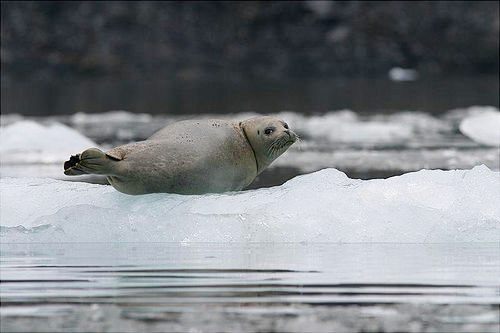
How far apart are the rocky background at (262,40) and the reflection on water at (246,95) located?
704 millimetres

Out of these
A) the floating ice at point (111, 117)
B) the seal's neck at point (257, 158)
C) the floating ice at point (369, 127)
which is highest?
the floating ice at point (111, 117)

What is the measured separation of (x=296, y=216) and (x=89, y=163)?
0.93 metres

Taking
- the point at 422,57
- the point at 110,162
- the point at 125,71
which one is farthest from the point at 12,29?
the point at 110,162

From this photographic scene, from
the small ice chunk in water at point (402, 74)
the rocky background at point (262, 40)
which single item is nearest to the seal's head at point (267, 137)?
the small ice chunk in water at point (402, 74)

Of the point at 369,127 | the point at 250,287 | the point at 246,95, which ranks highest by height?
the point at 246,95

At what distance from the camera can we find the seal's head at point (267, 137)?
22.1ft

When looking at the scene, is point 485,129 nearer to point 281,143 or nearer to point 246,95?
point 281,143

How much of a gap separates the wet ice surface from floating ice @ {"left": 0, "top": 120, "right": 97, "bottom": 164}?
611 centimetres

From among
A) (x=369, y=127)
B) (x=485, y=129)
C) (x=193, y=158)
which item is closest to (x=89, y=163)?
(x=193, y=158)

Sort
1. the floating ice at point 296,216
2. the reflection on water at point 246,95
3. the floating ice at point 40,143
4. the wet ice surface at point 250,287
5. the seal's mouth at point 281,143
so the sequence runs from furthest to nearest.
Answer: the reflection on water at point 246,95, the floating ice at point 40,143, the seal's mouth at point 281,143, the floating ice at point 296,216, the wet ice surface at point 250,287

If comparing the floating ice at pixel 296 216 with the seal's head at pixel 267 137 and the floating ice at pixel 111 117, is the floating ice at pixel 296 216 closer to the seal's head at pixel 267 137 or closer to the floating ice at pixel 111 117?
the seal's head at pixel 267 137

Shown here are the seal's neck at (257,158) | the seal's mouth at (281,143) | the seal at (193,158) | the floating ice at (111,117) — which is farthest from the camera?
the floating ice at (111,117)

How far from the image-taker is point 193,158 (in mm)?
6441

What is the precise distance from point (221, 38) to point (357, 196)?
79.7ft
